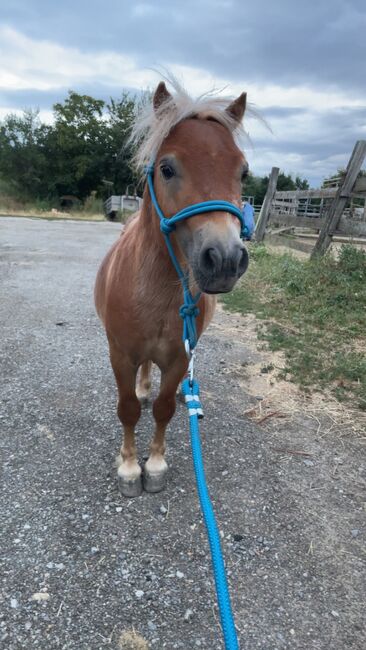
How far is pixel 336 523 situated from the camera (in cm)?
247

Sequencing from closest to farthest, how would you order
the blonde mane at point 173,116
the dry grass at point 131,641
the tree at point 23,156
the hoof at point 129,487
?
the dry grass at point 131,641
the blonde mane at point 173,116
the hoof at point 129,487
the tree at point 23,156

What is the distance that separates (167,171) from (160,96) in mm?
500

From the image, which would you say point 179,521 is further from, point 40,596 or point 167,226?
point 167,226

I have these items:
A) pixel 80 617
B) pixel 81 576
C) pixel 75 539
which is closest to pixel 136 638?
pixel 80 617

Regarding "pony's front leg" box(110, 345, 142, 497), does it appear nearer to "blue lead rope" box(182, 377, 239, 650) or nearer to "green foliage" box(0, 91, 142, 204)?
"blue lead rope" box(182, 377, 239, 650)

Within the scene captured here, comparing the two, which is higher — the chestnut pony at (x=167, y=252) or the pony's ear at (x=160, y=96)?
the pony's ear at (x=160, y=96)

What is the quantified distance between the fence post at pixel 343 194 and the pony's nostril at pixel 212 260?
247 inches

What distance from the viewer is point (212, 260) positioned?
1.51m

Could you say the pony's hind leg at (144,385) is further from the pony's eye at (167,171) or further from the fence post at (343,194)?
the fence post at (343,194)

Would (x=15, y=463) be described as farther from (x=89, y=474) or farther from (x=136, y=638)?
(x=136, y=638)

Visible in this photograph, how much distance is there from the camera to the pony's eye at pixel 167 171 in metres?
1.74

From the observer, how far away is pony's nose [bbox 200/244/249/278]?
149 cm

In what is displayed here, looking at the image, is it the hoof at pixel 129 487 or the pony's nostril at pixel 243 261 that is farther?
the hoof at pixel 129 487

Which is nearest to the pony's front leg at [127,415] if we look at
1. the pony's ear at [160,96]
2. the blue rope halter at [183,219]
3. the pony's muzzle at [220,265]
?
the blue rope halter at [183,219]
